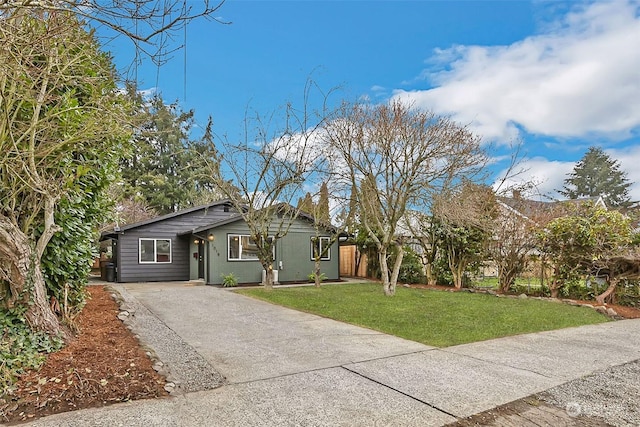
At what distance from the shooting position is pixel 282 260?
1538 cm

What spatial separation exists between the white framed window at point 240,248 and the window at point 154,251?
3046 millimetres

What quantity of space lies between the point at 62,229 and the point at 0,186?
80cm

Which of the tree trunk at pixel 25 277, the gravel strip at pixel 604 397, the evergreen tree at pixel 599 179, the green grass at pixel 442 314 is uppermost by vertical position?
the evergreen tree at pixel 599 179

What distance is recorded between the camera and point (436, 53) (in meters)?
11.7

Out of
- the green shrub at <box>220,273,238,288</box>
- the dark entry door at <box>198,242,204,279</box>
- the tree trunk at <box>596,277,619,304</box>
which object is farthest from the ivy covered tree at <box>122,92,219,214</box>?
the tree trunk at <box>596,277,619,304</box>

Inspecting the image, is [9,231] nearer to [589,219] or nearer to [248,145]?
[248,145]

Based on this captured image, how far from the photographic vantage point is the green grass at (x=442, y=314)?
601 centimetres

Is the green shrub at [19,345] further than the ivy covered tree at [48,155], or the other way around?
the ivy covered tree at [48,155]

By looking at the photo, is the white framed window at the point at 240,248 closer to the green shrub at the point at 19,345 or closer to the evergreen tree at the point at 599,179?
the green shrub at the point at 19,345

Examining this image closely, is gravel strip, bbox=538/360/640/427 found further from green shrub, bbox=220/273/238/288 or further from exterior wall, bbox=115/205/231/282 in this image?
exterior wall, bbox=115/205/231/282

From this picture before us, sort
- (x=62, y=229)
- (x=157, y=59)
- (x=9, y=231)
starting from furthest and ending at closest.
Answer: (x=62, y=229)
(x=9, y=231)
(x=157, y=59)

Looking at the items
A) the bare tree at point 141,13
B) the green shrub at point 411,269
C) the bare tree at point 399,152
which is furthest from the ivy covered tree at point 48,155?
the green shrub at point 411,269

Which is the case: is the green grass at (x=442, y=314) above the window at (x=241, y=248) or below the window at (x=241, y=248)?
below

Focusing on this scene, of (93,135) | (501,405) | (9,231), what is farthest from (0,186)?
(501,405)
